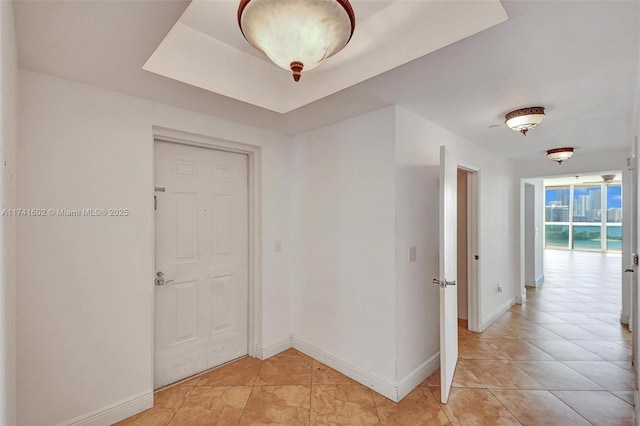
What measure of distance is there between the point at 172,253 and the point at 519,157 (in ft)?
15.6

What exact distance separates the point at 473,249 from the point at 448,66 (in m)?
2.54

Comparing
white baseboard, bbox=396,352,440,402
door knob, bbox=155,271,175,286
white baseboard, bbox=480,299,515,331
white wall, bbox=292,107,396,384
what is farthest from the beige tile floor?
door knob, bbox=155,271,175,286

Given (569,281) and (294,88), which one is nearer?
(294,88)

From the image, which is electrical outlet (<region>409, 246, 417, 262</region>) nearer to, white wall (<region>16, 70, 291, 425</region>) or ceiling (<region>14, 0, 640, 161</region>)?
ceiling (<region>14, 0, 640, 161</region>)

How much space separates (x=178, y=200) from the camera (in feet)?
8.20

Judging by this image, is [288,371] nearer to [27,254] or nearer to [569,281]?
[27,254]

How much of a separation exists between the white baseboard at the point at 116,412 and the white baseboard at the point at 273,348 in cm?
98

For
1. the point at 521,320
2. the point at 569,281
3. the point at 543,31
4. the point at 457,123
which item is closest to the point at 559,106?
the point at 457,123

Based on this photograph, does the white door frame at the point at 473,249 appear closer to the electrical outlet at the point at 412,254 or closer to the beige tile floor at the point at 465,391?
the beige tile floor at the point at 465,391

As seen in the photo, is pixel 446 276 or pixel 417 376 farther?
pixel 417 376

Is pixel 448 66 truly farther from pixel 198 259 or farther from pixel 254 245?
pixel 198 259

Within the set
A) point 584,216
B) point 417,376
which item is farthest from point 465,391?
point 584,216

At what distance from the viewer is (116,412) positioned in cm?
198

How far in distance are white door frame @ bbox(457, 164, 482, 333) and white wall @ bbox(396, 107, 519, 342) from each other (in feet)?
0.18
